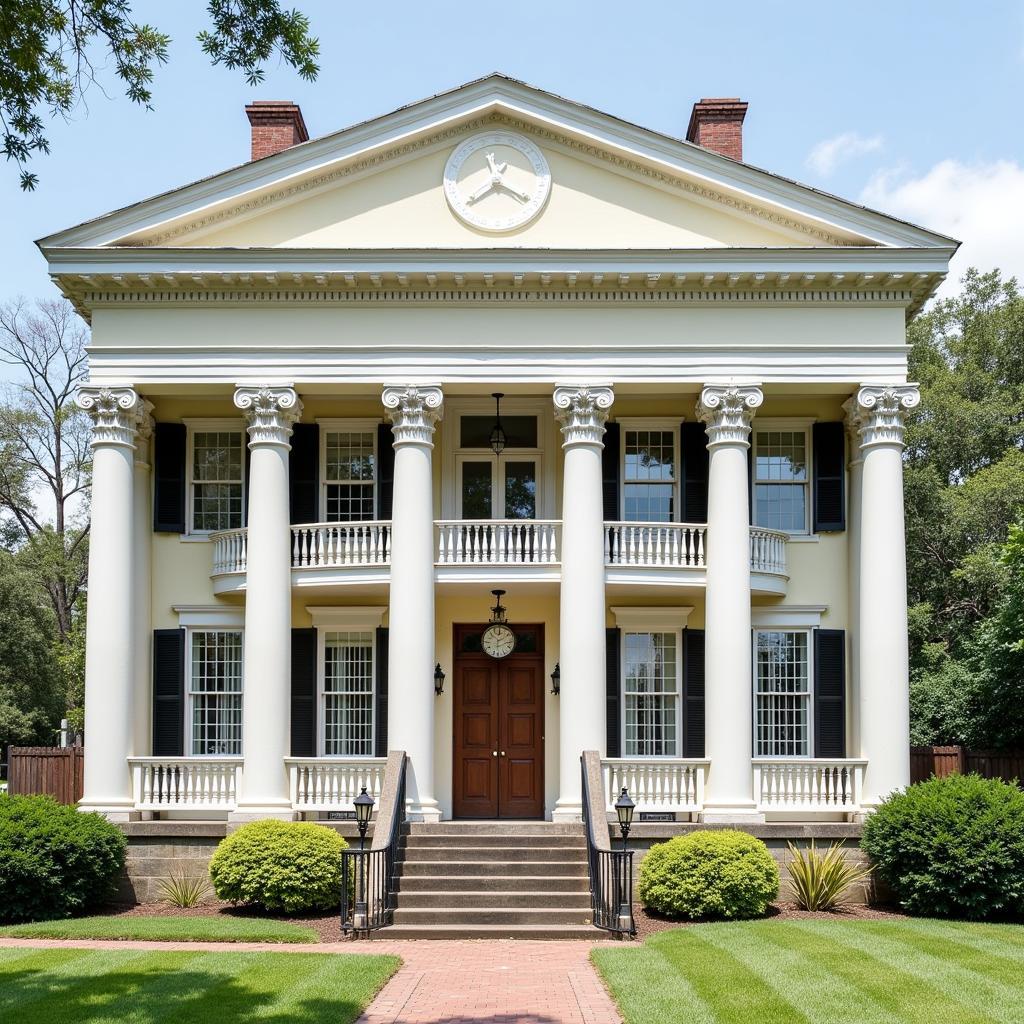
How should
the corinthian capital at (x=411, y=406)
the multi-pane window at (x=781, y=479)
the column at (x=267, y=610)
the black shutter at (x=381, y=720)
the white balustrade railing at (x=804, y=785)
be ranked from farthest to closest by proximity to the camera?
1. the multi-pane window at (x=781, y=479)
2. the black shutter at (x=381, y=720)
3. the corinthian capital at (x=411, y=406)
4. the white balustrade railing at (x=804, y=785)
5. the column at (x=267, y=610)

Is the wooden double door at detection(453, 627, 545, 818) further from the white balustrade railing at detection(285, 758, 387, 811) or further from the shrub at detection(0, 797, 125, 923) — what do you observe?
the shrub at detection(0, 797, 125, 923)

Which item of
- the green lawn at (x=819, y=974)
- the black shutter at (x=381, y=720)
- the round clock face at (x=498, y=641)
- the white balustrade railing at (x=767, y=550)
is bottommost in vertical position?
the green lawn at (x=819, y=974)

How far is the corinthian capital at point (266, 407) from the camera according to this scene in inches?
810

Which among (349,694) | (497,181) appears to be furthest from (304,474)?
(497,181)

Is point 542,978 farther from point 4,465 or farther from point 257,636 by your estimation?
point 4,465

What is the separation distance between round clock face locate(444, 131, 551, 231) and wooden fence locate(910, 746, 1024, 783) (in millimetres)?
11120

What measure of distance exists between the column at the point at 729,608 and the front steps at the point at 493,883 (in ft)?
8.62

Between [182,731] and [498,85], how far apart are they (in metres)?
11.7

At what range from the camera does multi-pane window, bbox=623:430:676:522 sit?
22297 mm

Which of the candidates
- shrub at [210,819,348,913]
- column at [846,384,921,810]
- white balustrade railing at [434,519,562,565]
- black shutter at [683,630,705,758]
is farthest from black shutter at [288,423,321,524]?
column at [846,384,921,810]

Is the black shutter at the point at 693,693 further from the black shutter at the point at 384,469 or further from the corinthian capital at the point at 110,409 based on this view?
the corinthian capital at the point at 110,409

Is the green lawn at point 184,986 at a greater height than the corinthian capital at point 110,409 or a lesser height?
lesser

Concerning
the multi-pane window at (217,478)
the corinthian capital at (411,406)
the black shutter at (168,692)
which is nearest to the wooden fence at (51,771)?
the black shutter at (168,692)

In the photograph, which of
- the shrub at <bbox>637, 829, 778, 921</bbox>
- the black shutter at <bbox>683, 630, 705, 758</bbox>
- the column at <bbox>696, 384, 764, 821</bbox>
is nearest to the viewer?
the shrub at <bbox>637, 829, 778, 921</bbox>
